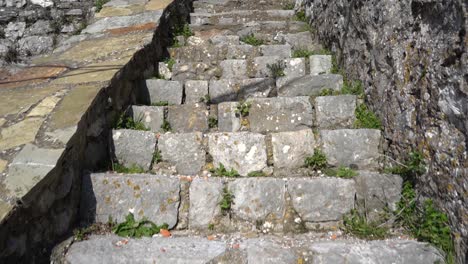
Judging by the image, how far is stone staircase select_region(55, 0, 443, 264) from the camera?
173 cm

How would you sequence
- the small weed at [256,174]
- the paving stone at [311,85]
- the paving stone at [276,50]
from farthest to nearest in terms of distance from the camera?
1. the paving stone at [276,50]
2. the paving stone at [311,85]
3. the small weed at [256,174]

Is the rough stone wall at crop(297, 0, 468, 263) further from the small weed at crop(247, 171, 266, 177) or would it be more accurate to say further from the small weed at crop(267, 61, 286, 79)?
the small weed at crop(247, 171, 266, 177)

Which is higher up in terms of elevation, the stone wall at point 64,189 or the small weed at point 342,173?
the stone wall at point 64,189

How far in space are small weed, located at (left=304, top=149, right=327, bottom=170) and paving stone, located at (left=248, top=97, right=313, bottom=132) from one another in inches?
13.5

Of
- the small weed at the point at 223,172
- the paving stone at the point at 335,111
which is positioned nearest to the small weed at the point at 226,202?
the small weed at the point at 223,172

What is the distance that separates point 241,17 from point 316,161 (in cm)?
264

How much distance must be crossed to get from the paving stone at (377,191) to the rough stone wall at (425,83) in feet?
0.46

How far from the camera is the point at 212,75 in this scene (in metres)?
3.23

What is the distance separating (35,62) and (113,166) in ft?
4.37

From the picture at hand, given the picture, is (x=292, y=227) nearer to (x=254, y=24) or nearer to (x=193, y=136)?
(x=193, y=136)

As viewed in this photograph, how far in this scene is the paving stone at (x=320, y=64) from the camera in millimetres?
3148

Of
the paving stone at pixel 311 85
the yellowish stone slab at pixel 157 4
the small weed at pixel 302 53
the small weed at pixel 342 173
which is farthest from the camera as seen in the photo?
the yellowish stone slab at pixel 157 4

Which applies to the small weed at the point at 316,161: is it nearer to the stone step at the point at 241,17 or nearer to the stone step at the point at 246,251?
the stone step at the point at 246,251

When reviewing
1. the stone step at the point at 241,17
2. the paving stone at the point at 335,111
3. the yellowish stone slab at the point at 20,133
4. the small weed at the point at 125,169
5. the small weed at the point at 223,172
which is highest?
the stone step at the point at 241,17
